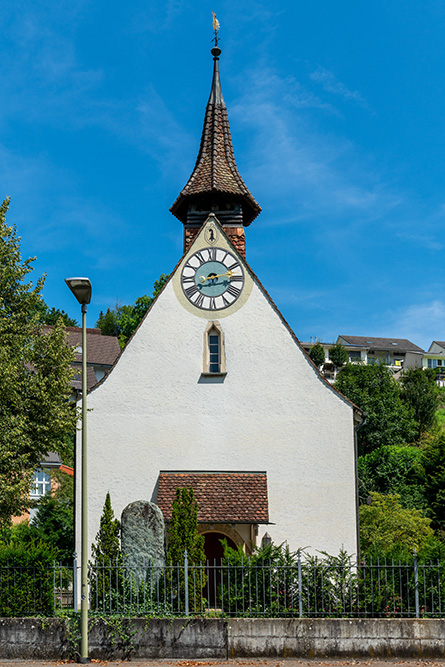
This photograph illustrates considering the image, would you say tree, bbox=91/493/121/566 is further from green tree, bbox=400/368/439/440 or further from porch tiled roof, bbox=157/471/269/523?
green tree, bbox=400/368/439/440

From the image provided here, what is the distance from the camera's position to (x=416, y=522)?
1185 inches

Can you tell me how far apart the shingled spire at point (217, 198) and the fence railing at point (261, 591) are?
11.8m

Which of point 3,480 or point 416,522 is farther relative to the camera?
point 416,522

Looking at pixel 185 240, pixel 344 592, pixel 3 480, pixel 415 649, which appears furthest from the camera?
pixel 185 240

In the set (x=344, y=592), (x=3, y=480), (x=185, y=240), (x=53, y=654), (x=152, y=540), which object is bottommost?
(x=53, y=654)

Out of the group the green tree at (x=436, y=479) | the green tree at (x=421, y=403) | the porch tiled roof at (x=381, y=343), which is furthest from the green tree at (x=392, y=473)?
the porch tiled roof at (x=381, y=343)

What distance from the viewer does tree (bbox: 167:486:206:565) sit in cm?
1627

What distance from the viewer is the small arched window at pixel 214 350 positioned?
21.8m

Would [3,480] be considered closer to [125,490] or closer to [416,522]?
[125,490]

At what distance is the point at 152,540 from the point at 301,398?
7563 millimetres

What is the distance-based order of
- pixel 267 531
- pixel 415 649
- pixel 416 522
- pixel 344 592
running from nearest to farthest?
1. pixel 415 649
2. pixel 344 592
3. pixel 267 531
4. pixel 416 522

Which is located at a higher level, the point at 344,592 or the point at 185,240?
the point at 185,240

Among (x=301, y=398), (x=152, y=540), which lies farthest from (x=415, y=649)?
(x=301, y=398)

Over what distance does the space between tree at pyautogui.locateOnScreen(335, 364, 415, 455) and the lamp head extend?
3900 cm
